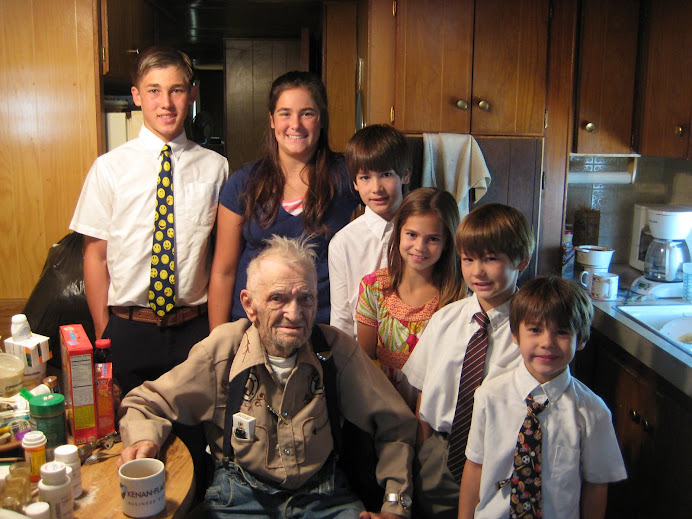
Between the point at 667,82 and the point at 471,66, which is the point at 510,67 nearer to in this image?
the point at 471,66

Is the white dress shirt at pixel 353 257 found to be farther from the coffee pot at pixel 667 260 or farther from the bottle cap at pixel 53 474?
the coffee pot at pixel 667 260

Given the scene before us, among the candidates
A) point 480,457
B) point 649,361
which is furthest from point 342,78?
point 480,457

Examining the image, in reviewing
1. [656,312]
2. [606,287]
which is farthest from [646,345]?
[606,287]

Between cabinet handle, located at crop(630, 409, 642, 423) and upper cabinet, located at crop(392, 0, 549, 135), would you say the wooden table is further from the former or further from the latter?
upper cabinet, located at crop(392, 0, 549, 135)

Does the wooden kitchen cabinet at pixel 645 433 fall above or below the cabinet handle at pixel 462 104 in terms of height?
below

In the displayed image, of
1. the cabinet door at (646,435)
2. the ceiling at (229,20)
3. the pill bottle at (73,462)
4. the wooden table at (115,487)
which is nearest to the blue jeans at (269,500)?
the wooden table at (115,487)

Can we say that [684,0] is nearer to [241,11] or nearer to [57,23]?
[57,23]

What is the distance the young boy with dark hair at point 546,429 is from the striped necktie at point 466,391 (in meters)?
0.15

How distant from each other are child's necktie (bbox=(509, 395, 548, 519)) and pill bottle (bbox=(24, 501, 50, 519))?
1035 millimetres

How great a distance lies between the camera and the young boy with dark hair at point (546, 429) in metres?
1.63

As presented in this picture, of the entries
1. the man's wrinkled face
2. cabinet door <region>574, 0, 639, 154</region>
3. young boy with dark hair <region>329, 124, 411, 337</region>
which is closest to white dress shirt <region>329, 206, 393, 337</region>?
young boy with dark hair <region>329, 124, 411, 337</region>

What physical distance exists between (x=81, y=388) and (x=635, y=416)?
177 cm

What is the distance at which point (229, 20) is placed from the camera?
505 centimetres

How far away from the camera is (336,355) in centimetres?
187
